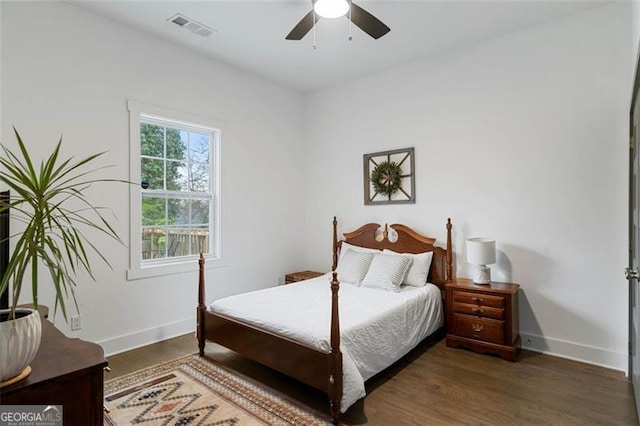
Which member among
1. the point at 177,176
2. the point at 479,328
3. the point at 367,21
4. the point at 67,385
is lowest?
the point at 479,328

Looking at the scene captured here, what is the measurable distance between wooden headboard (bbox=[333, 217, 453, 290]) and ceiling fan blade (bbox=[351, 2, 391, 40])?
81.8 inches

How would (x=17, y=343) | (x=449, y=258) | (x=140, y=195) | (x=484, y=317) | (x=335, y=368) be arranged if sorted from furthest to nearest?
(x=449, y=258) → (x=140, y=195) → (x=484, y=317) → (x=335, y=368) → (x=17, y=343)

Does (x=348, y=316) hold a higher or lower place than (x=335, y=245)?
lower

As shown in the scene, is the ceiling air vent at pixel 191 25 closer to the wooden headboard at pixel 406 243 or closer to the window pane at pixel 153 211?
the window pane at pixel 153 211

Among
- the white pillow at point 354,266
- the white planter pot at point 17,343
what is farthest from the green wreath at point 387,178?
the white planter pot at point 17,343

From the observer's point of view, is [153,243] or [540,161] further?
[153,243]

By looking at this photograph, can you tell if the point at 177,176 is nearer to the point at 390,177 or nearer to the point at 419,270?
the point at 390,177

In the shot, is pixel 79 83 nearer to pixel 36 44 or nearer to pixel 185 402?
Result: pixel 36 44

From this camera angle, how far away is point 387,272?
3.62 metres

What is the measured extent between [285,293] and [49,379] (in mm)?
2227

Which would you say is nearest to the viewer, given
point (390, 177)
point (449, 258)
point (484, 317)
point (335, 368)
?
point (335, 368)

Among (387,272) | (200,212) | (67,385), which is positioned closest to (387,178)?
(387,272)

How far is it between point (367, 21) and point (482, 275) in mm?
2474

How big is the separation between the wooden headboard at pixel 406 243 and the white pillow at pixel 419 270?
93 mm
